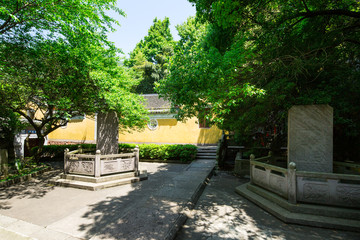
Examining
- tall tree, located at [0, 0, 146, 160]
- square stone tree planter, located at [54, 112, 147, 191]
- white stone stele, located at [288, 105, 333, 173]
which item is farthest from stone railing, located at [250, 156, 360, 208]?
tall tree, located at [0, 0, 146, 160]

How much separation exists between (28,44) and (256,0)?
325 inches

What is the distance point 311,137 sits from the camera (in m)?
5.65

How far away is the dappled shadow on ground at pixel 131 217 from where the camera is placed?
3740 millimetres

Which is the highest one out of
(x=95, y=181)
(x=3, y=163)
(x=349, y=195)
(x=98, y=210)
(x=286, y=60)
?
(x=286, y=60)

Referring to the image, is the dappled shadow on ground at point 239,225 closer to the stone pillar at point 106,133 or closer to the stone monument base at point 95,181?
the stone monument base at point 95,181

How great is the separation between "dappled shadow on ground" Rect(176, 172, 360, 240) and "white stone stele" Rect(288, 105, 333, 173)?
2048 mm

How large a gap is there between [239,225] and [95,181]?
5.61 meters

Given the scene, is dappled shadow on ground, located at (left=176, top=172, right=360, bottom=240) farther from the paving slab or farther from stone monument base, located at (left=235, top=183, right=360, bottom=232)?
the paving slab

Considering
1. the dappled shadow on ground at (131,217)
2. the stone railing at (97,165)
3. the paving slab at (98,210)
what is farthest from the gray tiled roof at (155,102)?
the dappled shadow on ground at (131,217)

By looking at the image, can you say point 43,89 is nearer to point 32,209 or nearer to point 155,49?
point 32,209

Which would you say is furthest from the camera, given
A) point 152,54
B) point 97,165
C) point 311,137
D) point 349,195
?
point 152,54

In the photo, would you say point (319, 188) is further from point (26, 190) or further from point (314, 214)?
point (26, 190)

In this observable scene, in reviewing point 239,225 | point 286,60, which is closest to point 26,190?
point 239,225

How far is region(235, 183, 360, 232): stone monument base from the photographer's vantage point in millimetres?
4199
